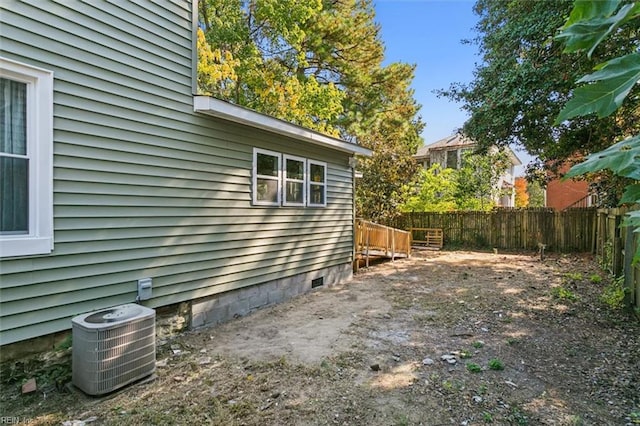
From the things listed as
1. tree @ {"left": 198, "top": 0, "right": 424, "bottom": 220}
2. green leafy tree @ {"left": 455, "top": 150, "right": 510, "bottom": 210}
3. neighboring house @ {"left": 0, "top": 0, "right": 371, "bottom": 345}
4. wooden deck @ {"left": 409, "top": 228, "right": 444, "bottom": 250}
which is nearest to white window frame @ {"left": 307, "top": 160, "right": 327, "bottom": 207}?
neighboring house @ {"left": 0, "top": 0, "right": 371, "bottom": 345}

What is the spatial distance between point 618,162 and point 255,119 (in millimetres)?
4909

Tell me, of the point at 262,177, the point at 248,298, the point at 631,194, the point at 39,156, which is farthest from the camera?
the point at 262,177

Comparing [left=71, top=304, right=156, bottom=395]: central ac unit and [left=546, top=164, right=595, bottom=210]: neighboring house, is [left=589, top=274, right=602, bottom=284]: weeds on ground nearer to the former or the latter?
[left=71, top=304, right=156, bottom=395]: central ac unit

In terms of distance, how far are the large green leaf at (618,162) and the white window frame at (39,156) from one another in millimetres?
4007

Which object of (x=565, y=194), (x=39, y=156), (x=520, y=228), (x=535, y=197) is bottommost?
(x=520, y=228)

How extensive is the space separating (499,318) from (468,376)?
7.41 feet

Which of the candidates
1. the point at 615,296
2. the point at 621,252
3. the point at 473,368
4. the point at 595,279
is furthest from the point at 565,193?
the point at 473,368

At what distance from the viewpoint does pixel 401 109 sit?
17562 millimetres

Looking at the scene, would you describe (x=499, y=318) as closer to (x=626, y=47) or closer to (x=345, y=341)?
(x=345, y=341)

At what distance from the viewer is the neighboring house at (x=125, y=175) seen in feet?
10.3

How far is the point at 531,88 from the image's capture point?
25.0 feet

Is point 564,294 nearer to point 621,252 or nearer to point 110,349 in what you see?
point 621,252

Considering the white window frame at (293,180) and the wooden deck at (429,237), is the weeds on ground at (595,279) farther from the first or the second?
the wooden deck at (429,237)

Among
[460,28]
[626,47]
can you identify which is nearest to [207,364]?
[626,47]
